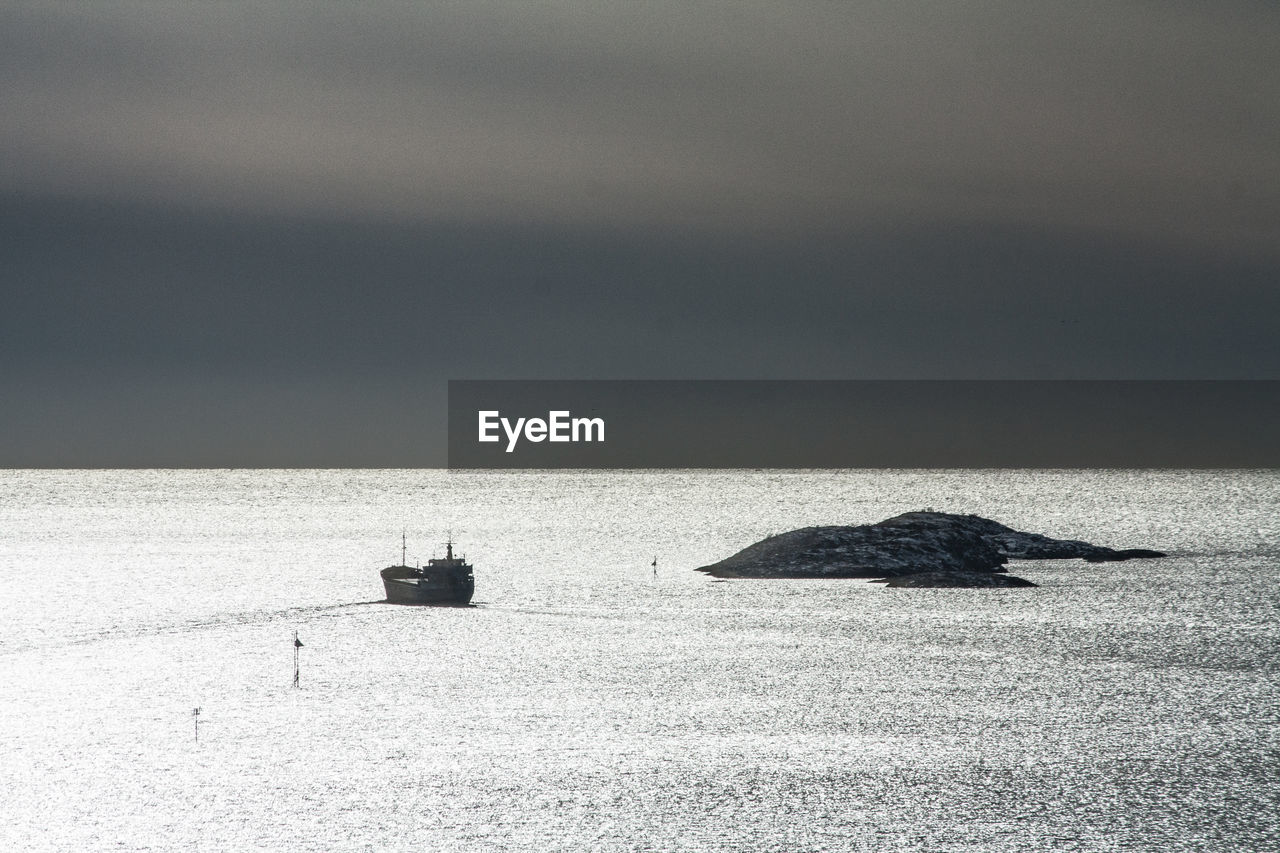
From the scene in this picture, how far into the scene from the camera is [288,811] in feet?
128

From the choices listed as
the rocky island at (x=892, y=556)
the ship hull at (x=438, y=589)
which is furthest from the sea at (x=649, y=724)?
the rocky island at (x=892, y=556)

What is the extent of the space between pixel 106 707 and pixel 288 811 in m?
23.5

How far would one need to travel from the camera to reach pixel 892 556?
421 ft

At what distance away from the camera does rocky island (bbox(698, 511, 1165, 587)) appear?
122m

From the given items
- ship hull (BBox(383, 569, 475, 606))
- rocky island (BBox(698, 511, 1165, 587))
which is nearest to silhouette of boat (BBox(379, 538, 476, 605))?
ship hull (BBox(383, 569, 475, 606))

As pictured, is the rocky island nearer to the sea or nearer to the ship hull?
the sea

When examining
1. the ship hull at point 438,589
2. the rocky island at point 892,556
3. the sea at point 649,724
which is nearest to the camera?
the sea at point 649,724

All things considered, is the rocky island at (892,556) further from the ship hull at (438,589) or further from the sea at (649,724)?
the ship hull at (438,589)

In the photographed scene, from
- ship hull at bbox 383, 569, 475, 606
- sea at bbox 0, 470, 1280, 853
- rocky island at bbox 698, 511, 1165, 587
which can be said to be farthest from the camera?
rocky island at bbox 698, 511, 1165, 587

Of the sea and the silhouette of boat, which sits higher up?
the silhouette of boat

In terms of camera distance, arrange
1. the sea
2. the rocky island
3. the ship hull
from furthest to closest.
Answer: the rocky island → the ship hull → the sea

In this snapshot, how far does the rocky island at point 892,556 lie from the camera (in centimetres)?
12181

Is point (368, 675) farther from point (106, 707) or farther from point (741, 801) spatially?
point (741, 801)

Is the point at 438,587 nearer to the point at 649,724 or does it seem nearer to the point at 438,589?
the point at 438,589
